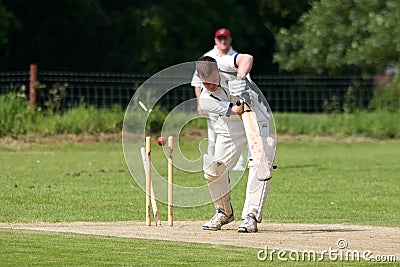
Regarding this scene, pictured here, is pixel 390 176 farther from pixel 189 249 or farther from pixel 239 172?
pixel 189 249

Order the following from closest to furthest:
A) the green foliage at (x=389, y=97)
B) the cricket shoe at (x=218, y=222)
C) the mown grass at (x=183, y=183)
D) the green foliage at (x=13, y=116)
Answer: the cricket shoe at (x=218, y=222) → the mown grass at (x=183, y=183) → the green foliage at (x=13, y=116) → the green foliage at (x=389, y=97)

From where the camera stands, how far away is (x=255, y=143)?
35.1 ft

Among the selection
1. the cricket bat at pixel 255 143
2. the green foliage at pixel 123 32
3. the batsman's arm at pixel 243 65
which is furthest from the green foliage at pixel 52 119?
the cricket bat at pixel 255 143

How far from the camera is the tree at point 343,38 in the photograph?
100 ft

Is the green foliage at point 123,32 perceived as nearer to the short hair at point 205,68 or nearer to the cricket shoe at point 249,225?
the short hair at point 205,68

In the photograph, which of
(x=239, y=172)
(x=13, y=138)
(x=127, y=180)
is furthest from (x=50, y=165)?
(x=239, y=172)

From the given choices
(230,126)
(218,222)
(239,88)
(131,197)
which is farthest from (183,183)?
(239,88)

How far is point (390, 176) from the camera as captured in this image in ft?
61.3

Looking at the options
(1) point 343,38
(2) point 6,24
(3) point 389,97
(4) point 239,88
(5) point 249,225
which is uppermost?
(2) point 6,24

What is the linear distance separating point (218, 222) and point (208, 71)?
1.60 meters

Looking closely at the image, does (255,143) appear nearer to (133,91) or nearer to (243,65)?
(243,65)

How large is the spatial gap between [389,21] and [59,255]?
22.4 m

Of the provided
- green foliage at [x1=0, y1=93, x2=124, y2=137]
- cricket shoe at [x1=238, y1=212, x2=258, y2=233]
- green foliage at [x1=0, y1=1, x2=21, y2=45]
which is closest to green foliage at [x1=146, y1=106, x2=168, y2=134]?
green foliage at [x1=0, y1=93, x2=124, y2=137]

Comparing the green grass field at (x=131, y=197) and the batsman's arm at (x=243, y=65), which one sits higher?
the batsman's arm at (x=243, y=65)
